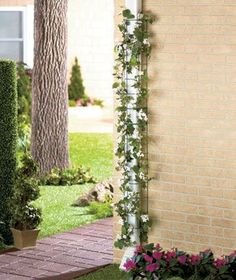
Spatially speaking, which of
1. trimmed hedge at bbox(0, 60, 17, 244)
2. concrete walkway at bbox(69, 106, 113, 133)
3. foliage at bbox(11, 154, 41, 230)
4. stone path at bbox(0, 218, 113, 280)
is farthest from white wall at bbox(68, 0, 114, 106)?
foliage at bbox(11, 154, 41, 230)

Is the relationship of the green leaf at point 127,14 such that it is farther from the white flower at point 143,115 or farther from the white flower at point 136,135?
the white flower at point 136,135

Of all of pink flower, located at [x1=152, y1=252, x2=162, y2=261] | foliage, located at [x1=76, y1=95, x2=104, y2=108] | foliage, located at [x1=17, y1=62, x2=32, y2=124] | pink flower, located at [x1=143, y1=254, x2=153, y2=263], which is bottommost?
pink flower, located at [x1=143, y1=254, x2=153, y2=263]

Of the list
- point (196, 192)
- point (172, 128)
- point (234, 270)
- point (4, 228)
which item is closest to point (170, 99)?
point (172, 128)

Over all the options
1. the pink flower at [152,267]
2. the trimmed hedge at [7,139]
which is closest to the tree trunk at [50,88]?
the trimmed hedge at [7,139]

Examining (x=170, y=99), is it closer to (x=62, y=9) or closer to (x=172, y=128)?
(x=172, y=128)

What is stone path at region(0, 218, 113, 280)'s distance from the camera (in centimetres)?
1023

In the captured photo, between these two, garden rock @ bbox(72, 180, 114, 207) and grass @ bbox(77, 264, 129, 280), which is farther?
garden rock @ bbox(72, 180, 114, 207)

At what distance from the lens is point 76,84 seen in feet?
74.2

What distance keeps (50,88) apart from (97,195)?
2484mm

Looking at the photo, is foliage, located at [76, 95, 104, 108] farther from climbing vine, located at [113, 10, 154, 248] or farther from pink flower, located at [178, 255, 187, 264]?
pink flower, located at [178, 255, 187, 264]

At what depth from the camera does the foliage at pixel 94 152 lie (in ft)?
56.3

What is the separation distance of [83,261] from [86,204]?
3.28 m

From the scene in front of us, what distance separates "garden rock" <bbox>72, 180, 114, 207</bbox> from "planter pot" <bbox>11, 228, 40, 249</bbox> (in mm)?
2629

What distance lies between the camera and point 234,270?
8.55m
